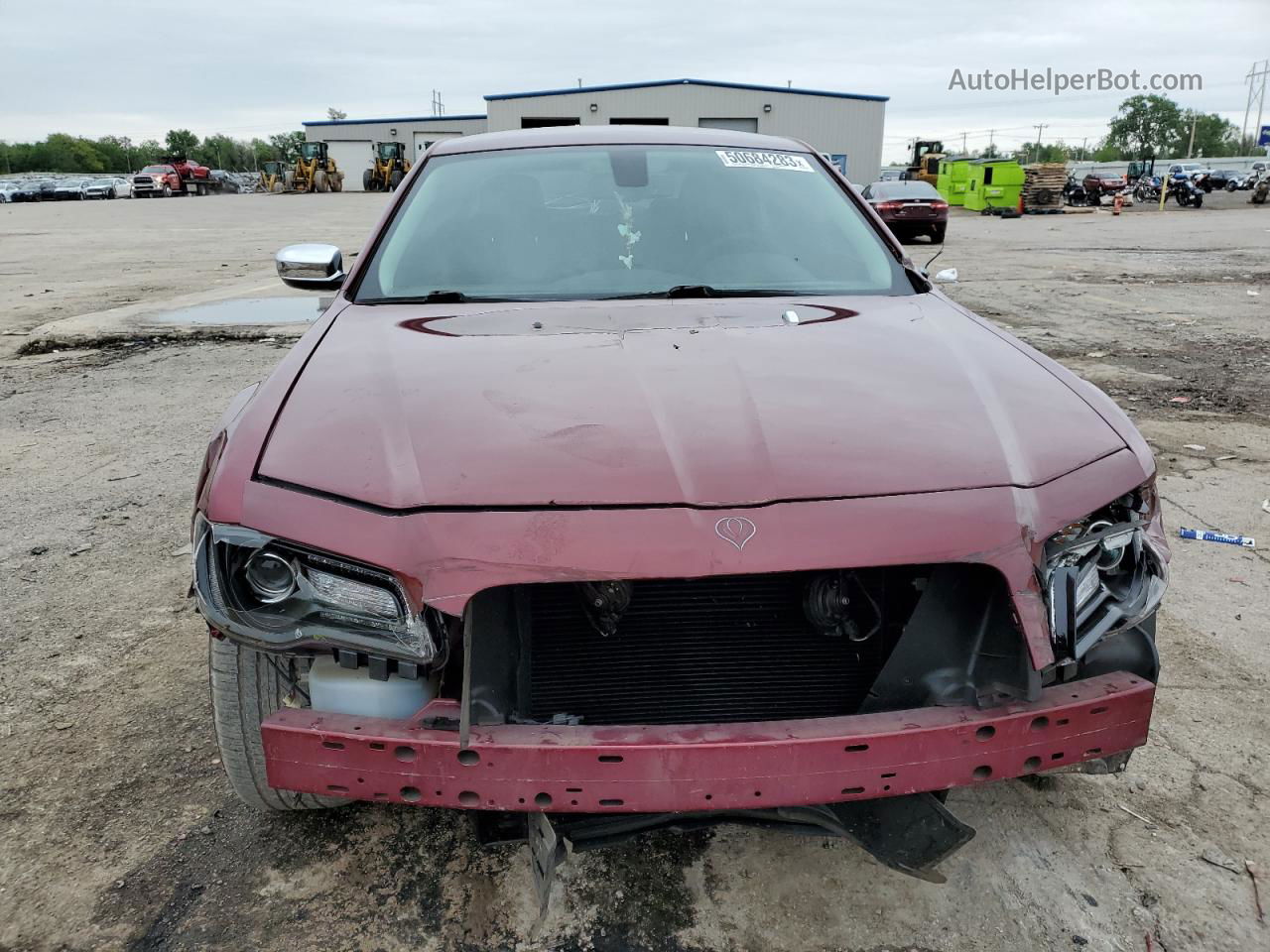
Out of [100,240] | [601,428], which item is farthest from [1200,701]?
[100,240]

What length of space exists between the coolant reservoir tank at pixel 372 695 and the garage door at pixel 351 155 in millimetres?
63531

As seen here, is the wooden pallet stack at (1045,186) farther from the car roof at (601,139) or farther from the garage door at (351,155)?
the garage door at (351,155)

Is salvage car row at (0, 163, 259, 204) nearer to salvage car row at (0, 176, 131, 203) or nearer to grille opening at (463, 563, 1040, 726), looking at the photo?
salvage car row at (0, 176, 131, 203)

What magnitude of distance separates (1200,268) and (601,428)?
1385cm

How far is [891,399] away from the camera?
1.80 metres

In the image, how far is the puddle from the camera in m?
8.51

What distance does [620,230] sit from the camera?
8.91 ft

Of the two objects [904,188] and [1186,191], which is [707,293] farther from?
[1186,191]

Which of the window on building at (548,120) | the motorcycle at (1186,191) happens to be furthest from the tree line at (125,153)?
the motorcycle at (1186,191)

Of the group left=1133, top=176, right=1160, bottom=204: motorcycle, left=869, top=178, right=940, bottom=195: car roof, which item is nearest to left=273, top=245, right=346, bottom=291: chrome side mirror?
left=869, top=178, right=940, bottom=195: car roof

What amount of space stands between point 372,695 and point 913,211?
1837 centimetres

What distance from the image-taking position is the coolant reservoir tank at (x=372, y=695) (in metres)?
1.56

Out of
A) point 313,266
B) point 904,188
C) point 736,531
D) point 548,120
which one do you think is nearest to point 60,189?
point 548,120

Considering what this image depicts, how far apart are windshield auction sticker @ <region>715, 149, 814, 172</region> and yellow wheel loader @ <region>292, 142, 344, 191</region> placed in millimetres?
49400
